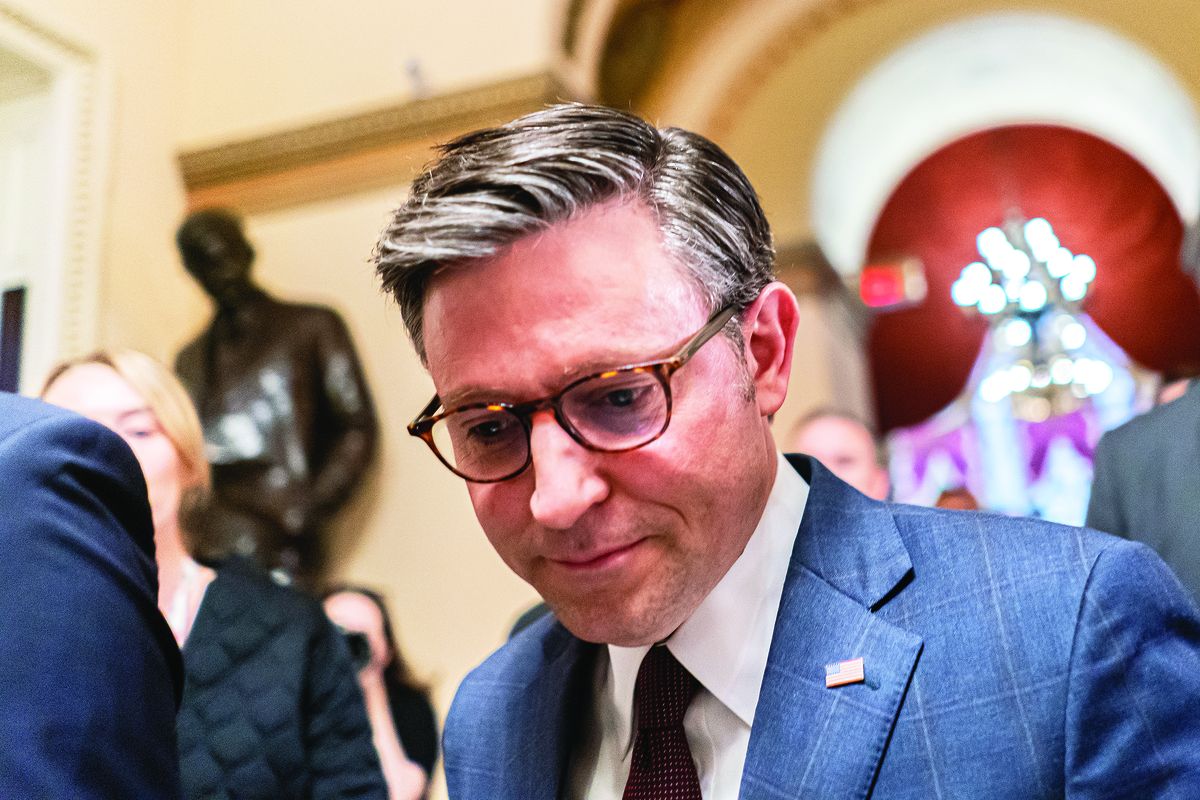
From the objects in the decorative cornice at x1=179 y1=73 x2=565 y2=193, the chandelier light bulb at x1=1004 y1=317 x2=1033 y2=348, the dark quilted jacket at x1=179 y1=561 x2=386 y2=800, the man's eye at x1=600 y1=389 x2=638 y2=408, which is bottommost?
the dark quilted jacket at x1=179 y1=561 x2=386 y2=800

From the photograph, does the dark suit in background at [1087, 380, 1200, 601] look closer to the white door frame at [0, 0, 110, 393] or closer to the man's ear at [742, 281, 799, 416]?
the man's ear at [742, 281, 799, 416]

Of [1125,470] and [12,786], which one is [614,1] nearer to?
[1125,470]

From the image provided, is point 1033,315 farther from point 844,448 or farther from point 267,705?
point 267,705

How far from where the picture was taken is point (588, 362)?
4.07 ft

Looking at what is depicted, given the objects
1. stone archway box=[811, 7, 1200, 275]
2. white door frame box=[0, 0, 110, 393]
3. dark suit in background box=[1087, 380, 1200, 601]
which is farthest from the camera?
stone archway box=[811, 7, 1200, 275]

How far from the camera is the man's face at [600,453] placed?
1.24m

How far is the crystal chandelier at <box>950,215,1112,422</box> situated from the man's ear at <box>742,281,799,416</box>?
8.27 metres

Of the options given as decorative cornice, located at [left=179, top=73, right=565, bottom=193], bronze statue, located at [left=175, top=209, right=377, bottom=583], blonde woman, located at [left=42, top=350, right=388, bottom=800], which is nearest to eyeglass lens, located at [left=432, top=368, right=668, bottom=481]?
blonde woman, located at [left=42, top=350, right=388, bottom=800]

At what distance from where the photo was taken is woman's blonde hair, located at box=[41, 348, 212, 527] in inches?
94.5

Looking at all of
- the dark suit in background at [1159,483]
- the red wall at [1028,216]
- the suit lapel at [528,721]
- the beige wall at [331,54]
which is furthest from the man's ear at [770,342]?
the red wall at [1028,216]

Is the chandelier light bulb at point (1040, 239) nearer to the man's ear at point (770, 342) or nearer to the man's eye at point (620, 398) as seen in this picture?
the man's ear at point (770, 342)

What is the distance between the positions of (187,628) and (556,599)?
3.94 feet

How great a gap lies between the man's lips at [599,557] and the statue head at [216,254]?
159 inches

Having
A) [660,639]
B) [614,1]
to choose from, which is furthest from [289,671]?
[614,1]
